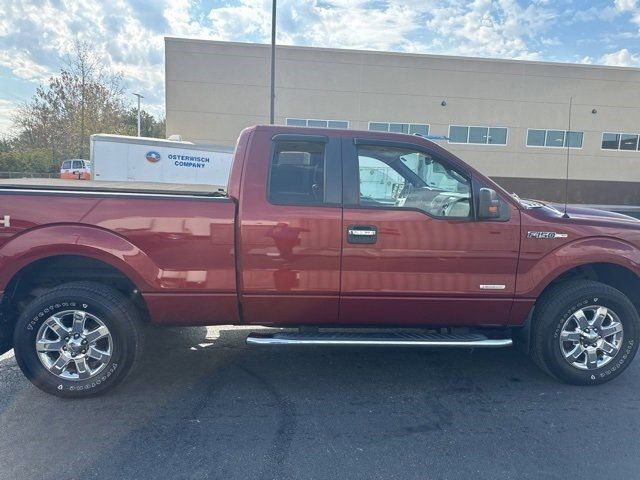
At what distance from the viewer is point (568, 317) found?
3.46 metres

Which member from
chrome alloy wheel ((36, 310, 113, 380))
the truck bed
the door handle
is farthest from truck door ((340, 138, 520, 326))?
chrome alloy wheel ((36, 310, 113, 380))

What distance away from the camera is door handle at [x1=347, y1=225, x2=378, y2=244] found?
3.22m

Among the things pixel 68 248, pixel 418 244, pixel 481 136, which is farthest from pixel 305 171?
pixel 481 136

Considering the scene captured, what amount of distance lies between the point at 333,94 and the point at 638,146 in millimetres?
18394

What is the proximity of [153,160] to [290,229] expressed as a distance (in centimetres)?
1289

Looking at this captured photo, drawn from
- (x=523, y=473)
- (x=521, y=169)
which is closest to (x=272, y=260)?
(x=523, y=473)

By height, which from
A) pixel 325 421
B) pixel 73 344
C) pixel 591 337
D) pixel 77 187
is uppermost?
pixel 77 187

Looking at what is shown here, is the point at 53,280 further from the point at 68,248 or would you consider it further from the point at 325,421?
the point at 325,421

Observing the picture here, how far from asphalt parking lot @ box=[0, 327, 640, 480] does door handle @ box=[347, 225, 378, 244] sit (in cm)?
125

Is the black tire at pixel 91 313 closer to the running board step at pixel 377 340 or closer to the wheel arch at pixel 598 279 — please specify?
the running board step at pixel 377 340

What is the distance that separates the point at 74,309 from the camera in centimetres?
318

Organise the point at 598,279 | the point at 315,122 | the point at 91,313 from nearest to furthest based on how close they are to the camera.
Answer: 1. the point at 91,313
2. the point at 598,279
3. the point at 315,122

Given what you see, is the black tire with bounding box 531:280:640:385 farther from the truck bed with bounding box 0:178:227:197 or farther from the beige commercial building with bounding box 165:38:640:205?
the beige commercial building with bounding box 165:38:640:205

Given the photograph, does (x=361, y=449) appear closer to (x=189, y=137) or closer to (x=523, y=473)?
(x=523, y=473)
